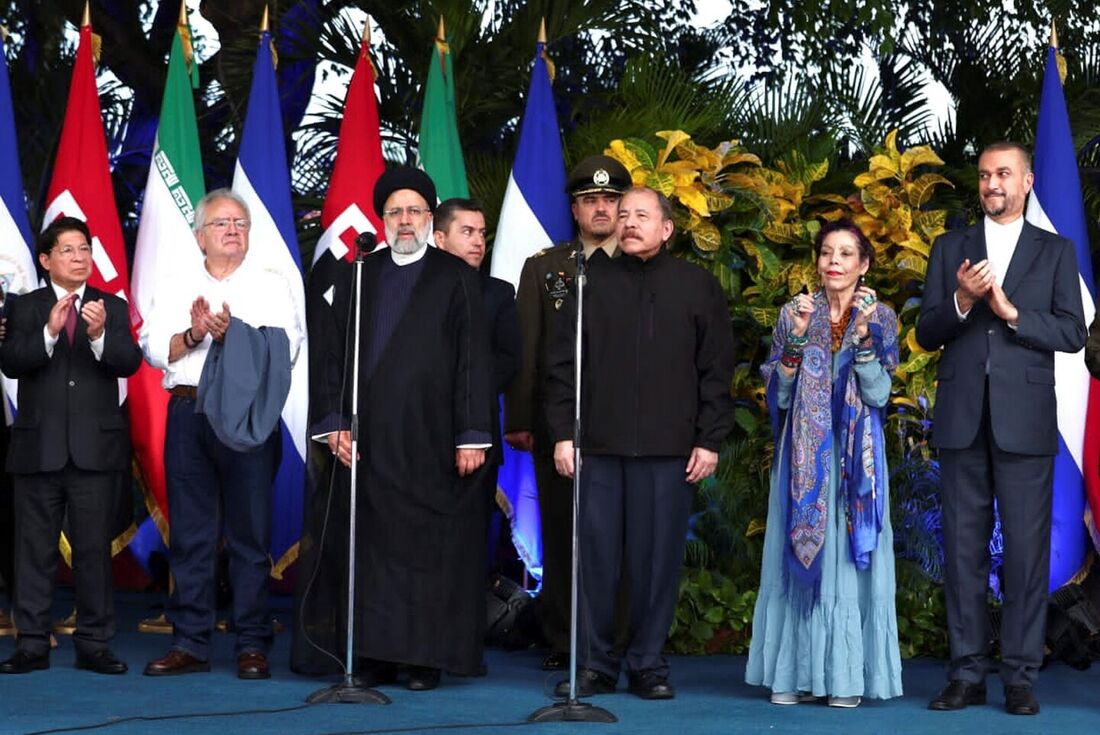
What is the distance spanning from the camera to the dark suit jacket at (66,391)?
667cm

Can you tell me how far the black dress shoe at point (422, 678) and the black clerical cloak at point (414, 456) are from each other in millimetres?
99

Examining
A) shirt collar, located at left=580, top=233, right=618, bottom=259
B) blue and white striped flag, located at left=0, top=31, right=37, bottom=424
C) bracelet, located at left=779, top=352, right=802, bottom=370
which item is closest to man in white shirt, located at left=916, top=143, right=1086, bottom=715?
bracelet, located at left=779, top=352, right=802, bottom=370

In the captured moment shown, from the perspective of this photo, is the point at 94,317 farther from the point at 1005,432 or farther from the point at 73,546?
the point at 1005,432

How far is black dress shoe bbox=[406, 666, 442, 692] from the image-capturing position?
6.33 metres

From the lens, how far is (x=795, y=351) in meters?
6.06

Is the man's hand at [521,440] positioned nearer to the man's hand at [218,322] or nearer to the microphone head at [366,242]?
the man's hand at [218,322]

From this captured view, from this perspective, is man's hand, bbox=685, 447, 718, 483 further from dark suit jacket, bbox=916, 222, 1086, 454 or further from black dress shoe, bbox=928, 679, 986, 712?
black dress shoe, bbox=928, 679, 986, 712

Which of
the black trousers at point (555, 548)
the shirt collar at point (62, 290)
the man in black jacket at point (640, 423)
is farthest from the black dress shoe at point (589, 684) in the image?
the shirt collar at point (62, 290)

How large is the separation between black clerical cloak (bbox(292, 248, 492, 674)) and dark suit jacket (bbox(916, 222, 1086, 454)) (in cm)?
161

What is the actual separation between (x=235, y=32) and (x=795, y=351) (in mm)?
6045

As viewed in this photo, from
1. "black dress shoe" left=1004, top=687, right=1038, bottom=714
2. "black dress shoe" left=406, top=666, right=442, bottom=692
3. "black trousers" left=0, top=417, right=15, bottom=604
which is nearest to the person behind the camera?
"black dress shoe" left=1004, top=687, right=1038, bottom=714

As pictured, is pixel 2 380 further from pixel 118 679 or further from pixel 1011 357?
pixel 1011 357

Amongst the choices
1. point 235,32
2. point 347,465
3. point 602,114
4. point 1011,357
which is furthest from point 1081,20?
point 347,465

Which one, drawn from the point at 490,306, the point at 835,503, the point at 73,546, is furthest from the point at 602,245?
the point at 73,546
